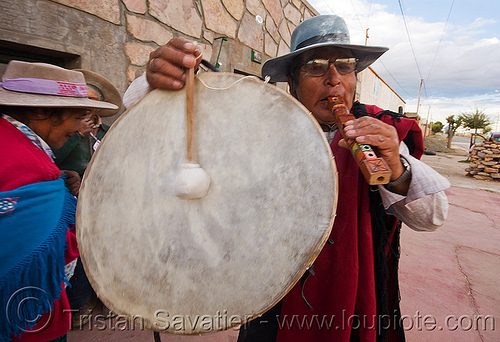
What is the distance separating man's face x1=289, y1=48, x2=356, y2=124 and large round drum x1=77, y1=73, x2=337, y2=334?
51 centimetres

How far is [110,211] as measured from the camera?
75 cm

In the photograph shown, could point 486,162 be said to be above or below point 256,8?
below

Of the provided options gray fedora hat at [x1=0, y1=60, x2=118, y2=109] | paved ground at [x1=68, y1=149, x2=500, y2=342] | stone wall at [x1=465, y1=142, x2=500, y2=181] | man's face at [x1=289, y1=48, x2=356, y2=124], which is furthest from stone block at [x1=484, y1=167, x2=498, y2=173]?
gray fedora hat at [x1=0, y1=60, x2=118, y2=109]

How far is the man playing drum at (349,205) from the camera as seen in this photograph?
0.81 m

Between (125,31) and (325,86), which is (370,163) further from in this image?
(125,31)

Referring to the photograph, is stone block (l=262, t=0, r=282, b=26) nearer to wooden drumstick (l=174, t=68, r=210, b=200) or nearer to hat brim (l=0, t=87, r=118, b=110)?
hat brim (l=0, t=87, r=118, b=110)

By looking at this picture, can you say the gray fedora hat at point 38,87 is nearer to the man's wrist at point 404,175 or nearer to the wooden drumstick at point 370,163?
the wooden drumstick at point 370,163

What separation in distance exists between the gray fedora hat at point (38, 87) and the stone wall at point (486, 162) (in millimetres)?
12147

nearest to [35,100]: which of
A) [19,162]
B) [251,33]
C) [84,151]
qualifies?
[19,162]

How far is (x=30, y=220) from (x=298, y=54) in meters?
1.39

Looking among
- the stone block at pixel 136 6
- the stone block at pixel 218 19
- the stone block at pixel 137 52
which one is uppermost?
the stone block at pixel 218 19

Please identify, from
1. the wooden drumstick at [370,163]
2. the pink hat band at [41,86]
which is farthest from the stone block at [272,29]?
the wooden drumstick at [370,163]

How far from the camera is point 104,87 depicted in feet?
6.44

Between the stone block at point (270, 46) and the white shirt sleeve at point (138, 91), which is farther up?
the stone block at point (270, 46)
